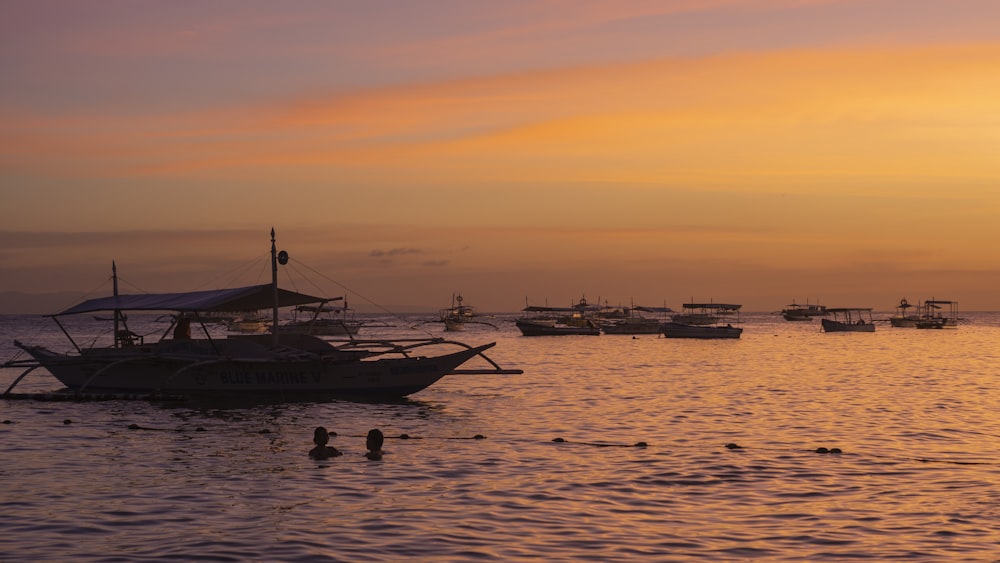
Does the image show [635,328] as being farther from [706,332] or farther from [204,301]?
[204,301]

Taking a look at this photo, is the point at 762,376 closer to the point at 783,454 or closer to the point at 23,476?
the point at 783,454

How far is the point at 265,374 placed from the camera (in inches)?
1522

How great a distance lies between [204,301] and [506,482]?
21960mm

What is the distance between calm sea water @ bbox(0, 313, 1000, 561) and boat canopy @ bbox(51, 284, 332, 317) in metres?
3.85

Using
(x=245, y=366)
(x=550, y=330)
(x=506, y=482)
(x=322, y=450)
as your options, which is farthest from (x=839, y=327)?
(x=506, y=482)

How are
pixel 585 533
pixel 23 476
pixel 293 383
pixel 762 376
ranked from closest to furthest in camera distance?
pixel 585 533
pixel 23 476
pixel 293 383
pixel 762 376

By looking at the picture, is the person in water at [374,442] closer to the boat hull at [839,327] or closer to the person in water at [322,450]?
the person in water at [322,450]

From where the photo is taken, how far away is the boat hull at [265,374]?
38469mm

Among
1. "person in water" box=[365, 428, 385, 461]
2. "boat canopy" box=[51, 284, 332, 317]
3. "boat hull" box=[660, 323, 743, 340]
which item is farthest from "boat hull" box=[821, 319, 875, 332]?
"person in water" box=[365, 428, 385, 461]

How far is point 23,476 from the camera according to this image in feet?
70.8

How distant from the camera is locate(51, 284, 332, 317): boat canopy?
39.2m

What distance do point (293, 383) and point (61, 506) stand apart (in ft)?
67.7

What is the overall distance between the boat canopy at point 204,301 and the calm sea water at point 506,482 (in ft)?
12.6

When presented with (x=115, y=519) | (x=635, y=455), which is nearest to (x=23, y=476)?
(x=115, y=519)
